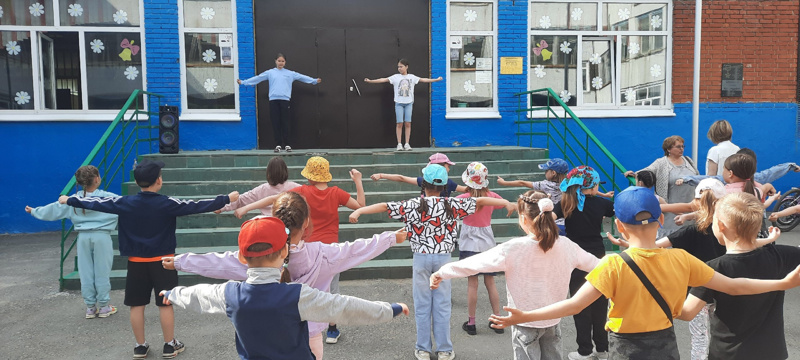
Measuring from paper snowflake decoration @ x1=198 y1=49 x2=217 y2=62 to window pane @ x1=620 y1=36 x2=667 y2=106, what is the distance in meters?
7.93

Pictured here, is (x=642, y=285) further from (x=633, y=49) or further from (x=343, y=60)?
(x=633, y=49)

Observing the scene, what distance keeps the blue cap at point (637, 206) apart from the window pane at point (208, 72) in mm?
9110

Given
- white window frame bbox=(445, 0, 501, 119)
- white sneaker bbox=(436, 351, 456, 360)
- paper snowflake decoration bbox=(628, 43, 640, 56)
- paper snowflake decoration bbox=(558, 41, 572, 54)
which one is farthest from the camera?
paper snowflake decoration bbox=(628, 43, 640, 56)

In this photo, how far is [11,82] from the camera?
1017 centimetres

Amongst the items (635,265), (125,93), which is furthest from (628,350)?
(125,93)

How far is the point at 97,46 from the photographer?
10.3 meters

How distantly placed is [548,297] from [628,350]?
2.67ft

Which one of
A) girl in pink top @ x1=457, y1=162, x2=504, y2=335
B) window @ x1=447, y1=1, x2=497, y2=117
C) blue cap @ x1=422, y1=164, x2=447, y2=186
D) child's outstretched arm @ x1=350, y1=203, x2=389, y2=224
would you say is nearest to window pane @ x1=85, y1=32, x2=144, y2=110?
window @ x1=447, y1=1, x2=497, y2=117

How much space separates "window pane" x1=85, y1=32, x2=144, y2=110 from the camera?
10289 mm

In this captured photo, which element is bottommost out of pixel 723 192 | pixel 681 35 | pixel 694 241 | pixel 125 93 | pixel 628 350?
pixel 628 350

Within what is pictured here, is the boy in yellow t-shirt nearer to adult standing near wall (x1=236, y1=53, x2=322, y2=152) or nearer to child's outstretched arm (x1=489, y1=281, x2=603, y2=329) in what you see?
child's outstretched arm (x1=489, y1=281, x2=603, y2=329)

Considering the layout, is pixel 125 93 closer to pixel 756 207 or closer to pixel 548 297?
pixel 548 297

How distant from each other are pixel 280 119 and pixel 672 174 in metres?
6.56

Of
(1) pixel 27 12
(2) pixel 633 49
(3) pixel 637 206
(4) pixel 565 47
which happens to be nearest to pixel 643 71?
(2) pixel 633 49
